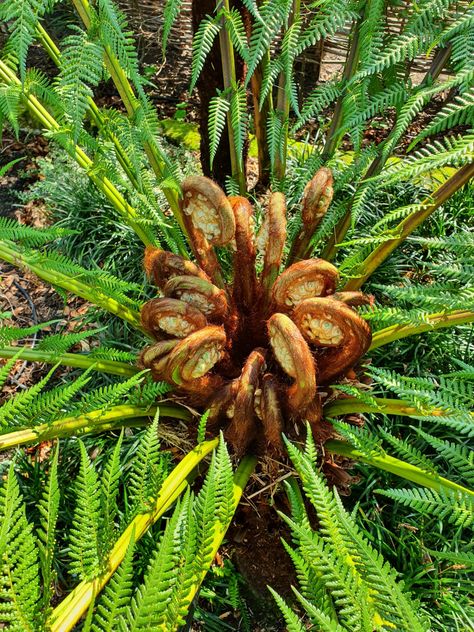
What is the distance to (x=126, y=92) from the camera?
169cm

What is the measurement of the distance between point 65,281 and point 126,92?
637 mm

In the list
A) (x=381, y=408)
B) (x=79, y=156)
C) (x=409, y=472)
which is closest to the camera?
(x=409, y=472)

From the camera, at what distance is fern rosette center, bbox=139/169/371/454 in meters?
1.41

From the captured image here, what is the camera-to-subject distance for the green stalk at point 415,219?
1.42 m

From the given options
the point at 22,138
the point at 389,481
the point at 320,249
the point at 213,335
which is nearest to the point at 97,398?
the point at 213,335

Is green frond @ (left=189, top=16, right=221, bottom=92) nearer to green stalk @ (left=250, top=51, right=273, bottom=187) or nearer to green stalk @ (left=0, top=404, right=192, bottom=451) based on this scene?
green stalk @ (left=250, top=51, right=273, bottom=187)

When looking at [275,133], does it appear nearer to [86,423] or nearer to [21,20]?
[21,20]

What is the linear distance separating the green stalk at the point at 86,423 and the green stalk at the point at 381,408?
0.46 m

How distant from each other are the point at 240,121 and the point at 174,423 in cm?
103

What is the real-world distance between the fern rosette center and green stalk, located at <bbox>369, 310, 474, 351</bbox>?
0.43 ft

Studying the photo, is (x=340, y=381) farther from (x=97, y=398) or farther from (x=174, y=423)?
(x=97, y=398)

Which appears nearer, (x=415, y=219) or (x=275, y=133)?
(x=415, y=219)

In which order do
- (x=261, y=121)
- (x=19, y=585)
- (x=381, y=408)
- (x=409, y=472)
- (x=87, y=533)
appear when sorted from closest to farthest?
(x=19, y=585)
(x=87, y=533)
(x=409, y=472)
(x=381, y=408)
(x=261, y=121)

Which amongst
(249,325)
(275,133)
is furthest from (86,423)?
(275,133)
